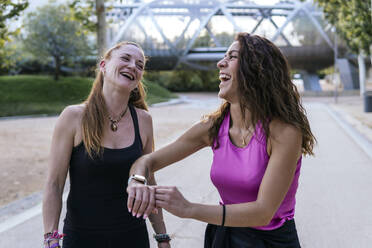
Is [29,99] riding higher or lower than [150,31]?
lower

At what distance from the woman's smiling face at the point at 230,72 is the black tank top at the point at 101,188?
65 cm

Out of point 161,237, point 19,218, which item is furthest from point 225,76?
point 19,218

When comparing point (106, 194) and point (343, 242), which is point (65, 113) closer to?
point (106, 194)

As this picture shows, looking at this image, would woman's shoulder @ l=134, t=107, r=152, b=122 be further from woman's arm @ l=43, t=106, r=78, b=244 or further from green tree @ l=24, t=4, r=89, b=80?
green tree @ l=24, t=4, r=89, b=80

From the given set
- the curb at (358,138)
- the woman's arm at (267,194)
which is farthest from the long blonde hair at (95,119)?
the curb at (358,138)

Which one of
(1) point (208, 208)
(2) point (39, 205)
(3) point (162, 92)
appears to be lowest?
(3) point (162, 92)

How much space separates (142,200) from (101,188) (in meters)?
0.67

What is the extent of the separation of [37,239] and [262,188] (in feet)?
11.4

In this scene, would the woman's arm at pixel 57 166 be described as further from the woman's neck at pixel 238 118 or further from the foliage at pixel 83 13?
the foliage at pixel 83 13

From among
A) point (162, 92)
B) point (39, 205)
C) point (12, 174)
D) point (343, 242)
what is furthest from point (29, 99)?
point (343, 242)

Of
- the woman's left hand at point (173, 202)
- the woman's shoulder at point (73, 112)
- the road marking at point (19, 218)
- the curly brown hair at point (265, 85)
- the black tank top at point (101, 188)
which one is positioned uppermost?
the curly brown hair at point (265, 85)

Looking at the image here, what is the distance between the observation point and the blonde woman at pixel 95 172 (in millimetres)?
2312

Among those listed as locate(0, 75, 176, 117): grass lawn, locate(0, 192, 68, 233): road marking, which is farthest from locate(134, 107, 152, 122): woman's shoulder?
locate(0, 75, 176, 117): grass lawn

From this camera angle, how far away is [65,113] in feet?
7.80
